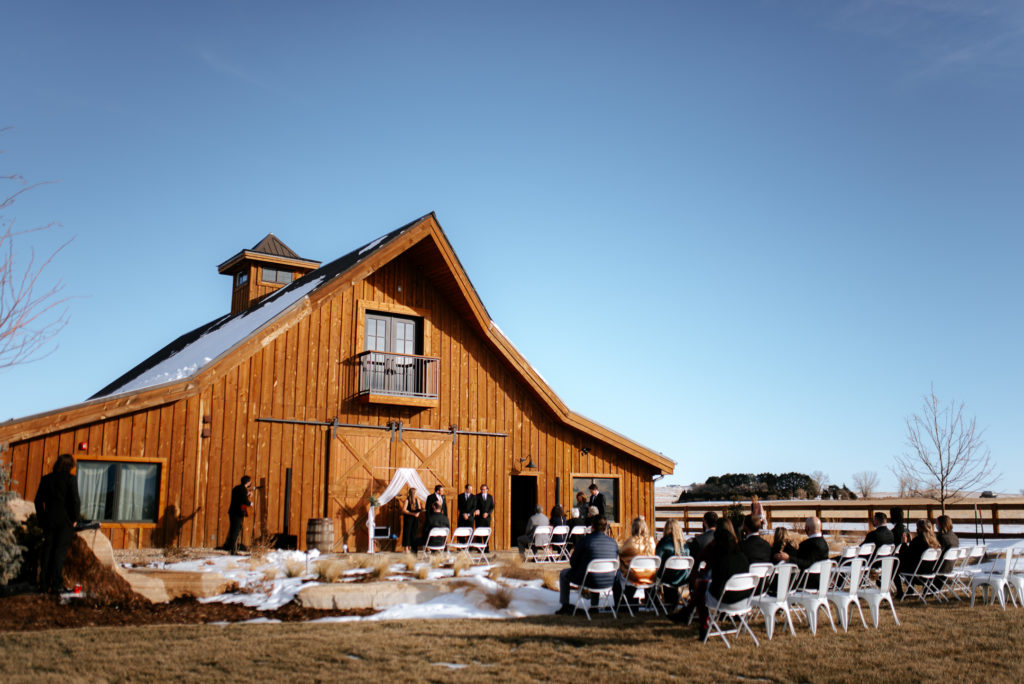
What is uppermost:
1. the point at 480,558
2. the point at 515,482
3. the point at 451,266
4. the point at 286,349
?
the point at 451,266

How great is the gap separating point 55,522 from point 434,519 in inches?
273

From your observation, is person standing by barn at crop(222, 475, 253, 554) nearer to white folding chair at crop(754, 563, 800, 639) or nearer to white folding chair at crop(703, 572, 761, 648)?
white folding chair at crop(703, 572, 761, 648)

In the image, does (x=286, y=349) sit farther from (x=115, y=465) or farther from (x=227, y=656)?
(x=227, y=656)

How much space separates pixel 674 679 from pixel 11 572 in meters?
7.54

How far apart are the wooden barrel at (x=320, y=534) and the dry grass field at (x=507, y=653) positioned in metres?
6.83

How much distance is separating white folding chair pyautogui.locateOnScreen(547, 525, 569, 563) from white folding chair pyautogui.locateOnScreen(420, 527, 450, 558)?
1929 mm

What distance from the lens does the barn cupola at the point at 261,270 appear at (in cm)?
2516

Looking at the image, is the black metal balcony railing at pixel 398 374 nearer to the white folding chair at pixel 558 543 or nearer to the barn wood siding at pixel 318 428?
the barn wood siding at pixel 318 428

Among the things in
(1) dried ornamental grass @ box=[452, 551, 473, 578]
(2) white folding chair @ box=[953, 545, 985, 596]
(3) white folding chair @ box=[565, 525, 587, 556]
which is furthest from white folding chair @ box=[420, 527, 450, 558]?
(2) white folding chair @ box=[953, 545, 985, 596]

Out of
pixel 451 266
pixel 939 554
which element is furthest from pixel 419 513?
pixel 939 554

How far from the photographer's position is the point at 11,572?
9750mm

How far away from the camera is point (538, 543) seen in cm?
1550

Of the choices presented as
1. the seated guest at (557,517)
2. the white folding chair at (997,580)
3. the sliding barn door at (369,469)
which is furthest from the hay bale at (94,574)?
the white folding chair at (997,580)

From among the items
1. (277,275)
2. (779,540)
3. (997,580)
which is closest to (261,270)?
(277,275)
